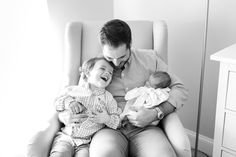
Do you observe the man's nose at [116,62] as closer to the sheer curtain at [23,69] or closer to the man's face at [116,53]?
the man's face at [116,53]

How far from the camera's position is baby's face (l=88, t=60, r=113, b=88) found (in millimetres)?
1323

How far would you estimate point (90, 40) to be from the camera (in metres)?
1.62

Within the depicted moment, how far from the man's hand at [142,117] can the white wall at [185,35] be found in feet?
2.26

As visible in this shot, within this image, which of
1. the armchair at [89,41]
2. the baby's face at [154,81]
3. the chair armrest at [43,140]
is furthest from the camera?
the armchair at [89,41]

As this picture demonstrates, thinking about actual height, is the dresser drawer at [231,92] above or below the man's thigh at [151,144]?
above

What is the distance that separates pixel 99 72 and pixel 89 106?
6.8 inches

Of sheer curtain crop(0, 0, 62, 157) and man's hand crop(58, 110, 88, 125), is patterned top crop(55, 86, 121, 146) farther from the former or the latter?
sheer curtain crop(0, 0, 62, 157)

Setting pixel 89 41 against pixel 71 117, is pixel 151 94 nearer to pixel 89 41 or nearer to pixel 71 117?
pixel 71 117

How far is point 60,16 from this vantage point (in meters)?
1.94

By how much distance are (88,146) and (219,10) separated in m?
1.05

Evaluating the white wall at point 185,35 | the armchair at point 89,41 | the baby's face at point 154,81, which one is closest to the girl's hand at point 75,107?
the armchair at point 89,41

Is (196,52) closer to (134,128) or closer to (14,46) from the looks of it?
(134,128)

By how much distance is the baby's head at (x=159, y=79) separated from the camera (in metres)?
1.37

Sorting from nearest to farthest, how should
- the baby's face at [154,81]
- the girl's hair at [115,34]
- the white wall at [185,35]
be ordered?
the girl's hair at [115,34] → the baby's face at [154,81] → the white wall at [185,35]
